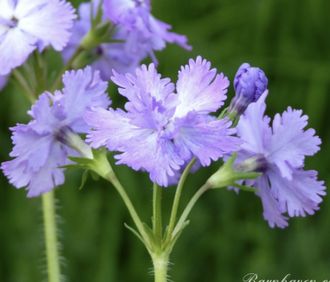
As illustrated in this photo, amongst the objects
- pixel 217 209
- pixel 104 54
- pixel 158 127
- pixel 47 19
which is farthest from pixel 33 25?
pixel 217 209

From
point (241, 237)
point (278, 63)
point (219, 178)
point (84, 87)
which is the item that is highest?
point (278, 63)

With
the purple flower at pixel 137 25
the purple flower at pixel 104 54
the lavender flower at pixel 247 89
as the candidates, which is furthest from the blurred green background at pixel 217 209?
the lavender flower at pixel 247 89

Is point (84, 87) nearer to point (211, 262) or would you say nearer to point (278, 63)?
point (211, 262)

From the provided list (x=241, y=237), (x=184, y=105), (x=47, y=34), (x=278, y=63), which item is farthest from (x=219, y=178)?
(x=278, y=63)

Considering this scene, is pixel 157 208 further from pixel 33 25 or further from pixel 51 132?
pixel 33 25

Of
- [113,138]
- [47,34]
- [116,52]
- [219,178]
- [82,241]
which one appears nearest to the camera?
[113,138]

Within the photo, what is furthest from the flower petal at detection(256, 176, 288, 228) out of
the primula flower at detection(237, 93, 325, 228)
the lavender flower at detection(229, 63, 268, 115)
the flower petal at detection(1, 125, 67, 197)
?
the flower petal at detection(1, 125, 67, 197)
